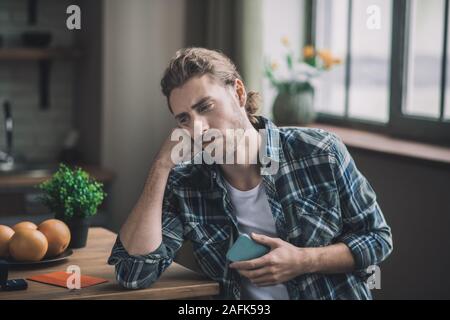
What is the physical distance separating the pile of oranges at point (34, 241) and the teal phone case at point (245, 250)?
48cm

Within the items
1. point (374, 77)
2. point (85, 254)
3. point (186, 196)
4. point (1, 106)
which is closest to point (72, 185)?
point (85, 254)

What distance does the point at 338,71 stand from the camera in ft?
12.5

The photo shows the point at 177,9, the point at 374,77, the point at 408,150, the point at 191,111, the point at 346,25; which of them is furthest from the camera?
the point at 177,9

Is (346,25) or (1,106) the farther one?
(1,106)

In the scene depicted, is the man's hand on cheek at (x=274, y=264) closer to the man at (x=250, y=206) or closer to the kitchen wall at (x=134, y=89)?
the man at (x=250, y=206)

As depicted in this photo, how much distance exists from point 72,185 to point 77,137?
1997 millimetres

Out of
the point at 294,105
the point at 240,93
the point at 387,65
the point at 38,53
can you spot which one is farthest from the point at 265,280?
the point at 38,53

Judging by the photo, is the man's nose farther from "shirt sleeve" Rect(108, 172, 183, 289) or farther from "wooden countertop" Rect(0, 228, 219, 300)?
"wooden countertop" Rect(0, 228, 219, 300)

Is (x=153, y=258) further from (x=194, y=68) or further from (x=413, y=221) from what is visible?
(x=413, y=221)

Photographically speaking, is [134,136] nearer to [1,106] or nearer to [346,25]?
[1,106]

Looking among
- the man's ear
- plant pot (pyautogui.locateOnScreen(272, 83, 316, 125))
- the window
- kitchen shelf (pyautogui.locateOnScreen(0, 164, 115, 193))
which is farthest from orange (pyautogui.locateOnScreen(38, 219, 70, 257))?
plant pot (pyautogui.locateOnScreen(272, 83, 316, 125))

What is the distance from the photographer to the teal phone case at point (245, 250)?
6.22 feet

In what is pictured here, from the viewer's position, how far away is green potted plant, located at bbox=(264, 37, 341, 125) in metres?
3.67

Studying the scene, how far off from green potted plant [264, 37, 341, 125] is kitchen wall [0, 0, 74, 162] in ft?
3.85
